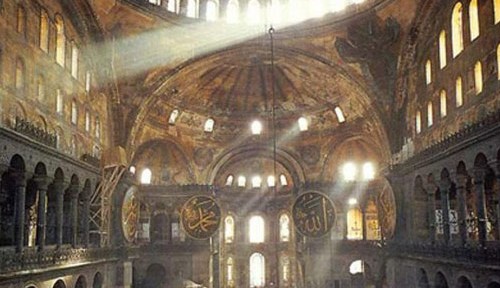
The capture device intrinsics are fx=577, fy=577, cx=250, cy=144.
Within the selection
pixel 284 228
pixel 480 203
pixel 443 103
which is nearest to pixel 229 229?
pixel 284 228

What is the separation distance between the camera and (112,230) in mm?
26734

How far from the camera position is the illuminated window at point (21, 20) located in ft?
58.3

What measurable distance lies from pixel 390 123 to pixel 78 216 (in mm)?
14625

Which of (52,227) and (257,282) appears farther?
(257,282)

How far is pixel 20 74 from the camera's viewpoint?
17.8 meters

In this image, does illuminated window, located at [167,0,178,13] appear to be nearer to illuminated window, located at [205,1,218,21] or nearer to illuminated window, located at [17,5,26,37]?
illuminated window, located at [205,1,218,21]

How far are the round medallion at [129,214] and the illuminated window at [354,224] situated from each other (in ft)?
41.9

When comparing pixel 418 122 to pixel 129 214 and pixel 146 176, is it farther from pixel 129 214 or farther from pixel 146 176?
pixel 146 176

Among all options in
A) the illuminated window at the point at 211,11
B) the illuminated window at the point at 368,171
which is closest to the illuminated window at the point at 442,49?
the illuminated window at the point at 211,11

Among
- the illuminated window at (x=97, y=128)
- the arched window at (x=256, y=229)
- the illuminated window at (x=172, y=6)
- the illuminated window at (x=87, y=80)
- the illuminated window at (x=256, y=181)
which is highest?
the illuminated window at (x=172, y=6)

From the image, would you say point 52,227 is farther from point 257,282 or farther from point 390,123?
point 257,282

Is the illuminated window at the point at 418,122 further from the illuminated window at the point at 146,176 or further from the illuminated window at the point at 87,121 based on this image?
the illuminated window at the point at 146,176

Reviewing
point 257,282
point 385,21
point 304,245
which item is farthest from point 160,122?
point 257,282

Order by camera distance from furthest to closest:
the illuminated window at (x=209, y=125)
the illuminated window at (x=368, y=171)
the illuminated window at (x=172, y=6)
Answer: the illuminated window at (x=209, y=125)
the illuminated window at (x=368, y=171)
the illuminated window at (x=172, y=6)
